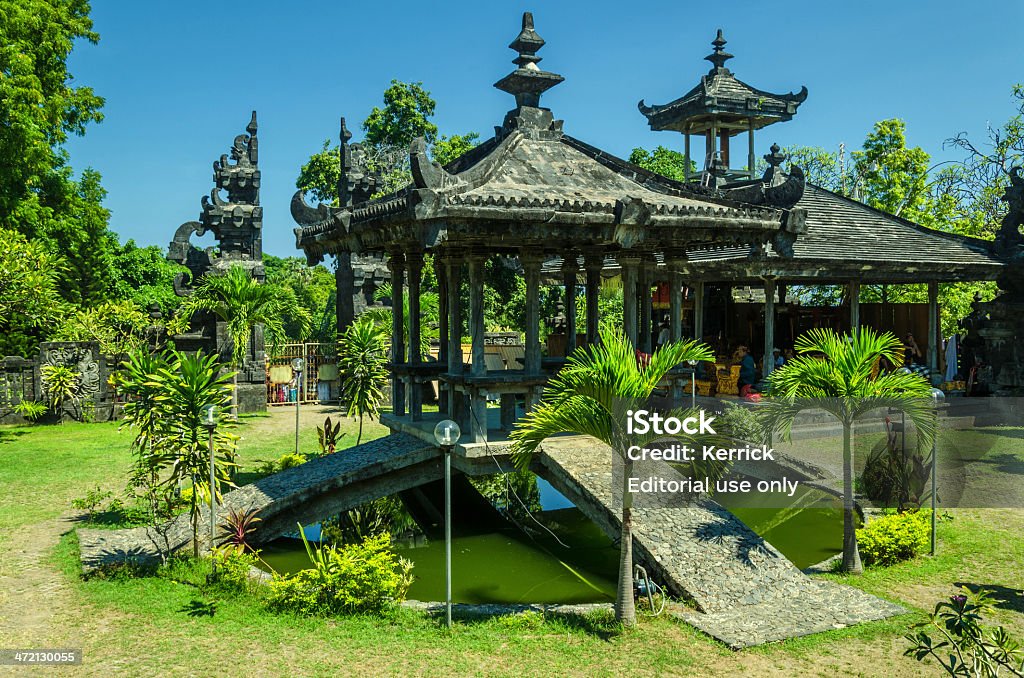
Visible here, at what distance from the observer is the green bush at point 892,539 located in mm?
10398

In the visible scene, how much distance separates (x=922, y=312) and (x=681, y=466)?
16.8 meters

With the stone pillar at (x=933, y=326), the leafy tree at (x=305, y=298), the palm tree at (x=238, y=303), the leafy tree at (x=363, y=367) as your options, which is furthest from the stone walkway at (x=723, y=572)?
the leafy tree at (x=305, y=298)

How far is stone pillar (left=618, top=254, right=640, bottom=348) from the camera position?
1313 cm

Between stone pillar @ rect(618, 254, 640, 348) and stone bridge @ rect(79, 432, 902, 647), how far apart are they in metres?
1.95

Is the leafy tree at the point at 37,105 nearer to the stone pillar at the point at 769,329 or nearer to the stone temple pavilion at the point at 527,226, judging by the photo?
the stone temple pavilion at the point at 527,226

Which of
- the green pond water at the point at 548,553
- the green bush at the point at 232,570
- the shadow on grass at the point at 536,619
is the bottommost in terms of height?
the green pond water at the point at 548,553

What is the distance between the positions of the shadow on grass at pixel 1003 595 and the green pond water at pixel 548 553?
2.14 metres

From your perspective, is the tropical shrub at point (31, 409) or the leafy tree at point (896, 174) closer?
the tropical shrub at point (31, 409)

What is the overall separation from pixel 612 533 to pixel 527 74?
7.17 meters

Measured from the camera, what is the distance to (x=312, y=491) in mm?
12219

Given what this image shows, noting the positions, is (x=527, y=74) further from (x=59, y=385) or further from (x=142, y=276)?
(x=142, y=276)

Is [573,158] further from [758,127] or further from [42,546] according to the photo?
[758,127]

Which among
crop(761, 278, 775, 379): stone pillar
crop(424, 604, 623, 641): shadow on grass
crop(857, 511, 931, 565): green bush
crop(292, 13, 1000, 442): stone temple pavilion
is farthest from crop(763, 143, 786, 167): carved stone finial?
crop(424, 604, 623, 641): shadow on grass

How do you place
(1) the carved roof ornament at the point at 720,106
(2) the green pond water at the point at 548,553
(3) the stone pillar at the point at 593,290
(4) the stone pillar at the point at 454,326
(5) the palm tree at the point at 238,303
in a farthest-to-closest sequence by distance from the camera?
(1) the carved roof ornament at the point at 720,106 < (5) the palm tree at the point at 238,303 < (3) the stone pillar at the point at 593,290 < (4) the stone pillar at the point at 454,326 < (2) the green pond water at the point at 548,553
